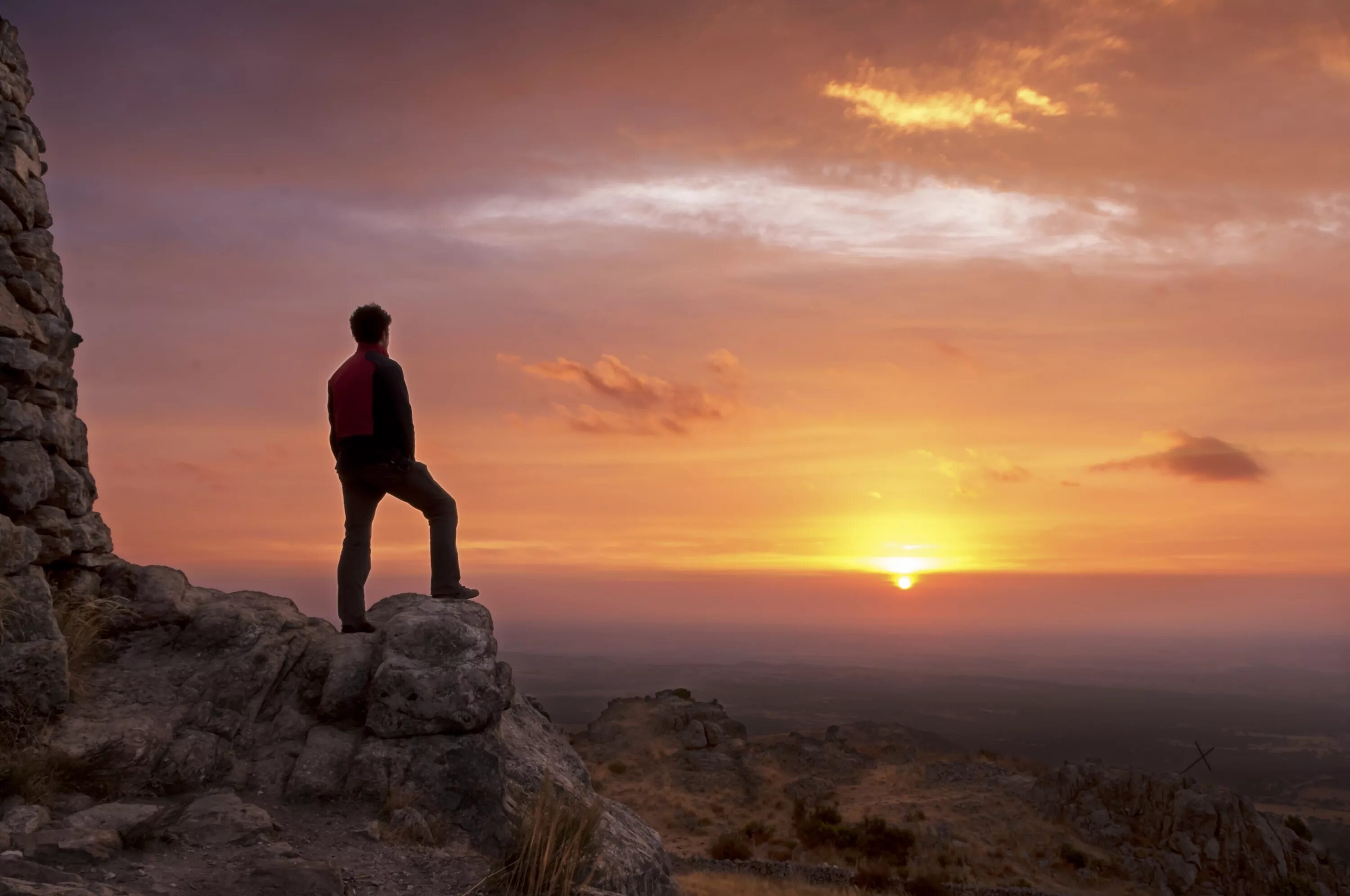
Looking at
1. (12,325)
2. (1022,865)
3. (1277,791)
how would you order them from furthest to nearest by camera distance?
(1277,791) < (1022,865) < (12,325)

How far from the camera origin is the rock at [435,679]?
314 inches

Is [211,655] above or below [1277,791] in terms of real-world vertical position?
above

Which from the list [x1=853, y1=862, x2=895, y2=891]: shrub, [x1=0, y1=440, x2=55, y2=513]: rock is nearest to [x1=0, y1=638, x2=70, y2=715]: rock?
[x1=0, y1=440, x2=55, y2=513]: rock

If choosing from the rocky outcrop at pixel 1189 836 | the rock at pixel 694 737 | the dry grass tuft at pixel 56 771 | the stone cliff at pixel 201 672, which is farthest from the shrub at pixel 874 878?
the dry grass tuft at pixel 56 771

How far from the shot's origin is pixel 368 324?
9156mm

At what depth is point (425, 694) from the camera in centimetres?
805

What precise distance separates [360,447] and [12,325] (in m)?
3.68

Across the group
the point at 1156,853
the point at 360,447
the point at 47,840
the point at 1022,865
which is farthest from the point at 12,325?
the point at 1156,853

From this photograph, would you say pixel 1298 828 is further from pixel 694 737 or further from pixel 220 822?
pixel 220 822

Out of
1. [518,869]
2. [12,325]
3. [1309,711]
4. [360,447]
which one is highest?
[12,325]

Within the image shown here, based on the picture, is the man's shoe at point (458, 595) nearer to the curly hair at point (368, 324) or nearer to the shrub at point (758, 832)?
the curly hair at point (368, 324)

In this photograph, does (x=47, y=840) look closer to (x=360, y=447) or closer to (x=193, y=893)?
(x=193, y=893)

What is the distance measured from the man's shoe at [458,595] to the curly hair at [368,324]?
117 inches

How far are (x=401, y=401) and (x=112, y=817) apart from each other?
14.5 ft
